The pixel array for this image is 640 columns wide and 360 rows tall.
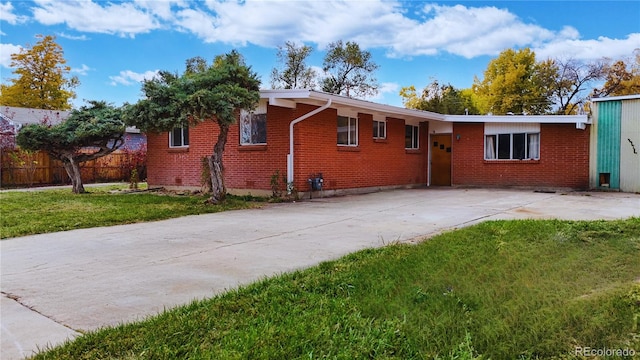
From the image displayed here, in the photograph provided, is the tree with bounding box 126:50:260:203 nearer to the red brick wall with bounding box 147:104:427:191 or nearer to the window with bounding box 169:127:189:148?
the red brick wall with bounding box 147:104:427:191

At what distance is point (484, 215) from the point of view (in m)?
8.92

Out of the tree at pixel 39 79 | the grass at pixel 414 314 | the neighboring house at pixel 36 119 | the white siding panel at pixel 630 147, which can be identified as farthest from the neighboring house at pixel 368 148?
the tree at pixel 39 79

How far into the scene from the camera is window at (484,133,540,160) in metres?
16.5

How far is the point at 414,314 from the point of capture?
3.32 m

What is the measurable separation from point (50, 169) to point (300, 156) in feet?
42.4

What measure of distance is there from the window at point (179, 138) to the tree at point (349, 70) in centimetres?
2093

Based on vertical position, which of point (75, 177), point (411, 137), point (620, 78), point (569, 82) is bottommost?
point (75, 177)

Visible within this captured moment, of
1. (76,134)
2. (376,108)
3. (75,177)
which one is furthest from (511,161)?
(75,177)

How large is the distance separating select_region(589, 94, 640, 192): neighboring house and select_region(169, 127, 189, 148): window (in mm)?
14268

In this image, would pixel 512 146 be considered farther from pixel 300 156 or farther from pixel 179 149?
pixel 179 149

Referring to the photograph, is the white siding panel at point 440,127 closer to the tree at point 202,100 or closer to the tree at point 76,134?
the tree at point 202,100

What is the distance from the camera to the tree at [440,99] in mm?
35219

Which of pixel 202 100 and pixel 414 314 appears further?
pixel 202 100

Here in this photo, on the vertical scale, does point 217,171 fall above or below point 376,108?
below
